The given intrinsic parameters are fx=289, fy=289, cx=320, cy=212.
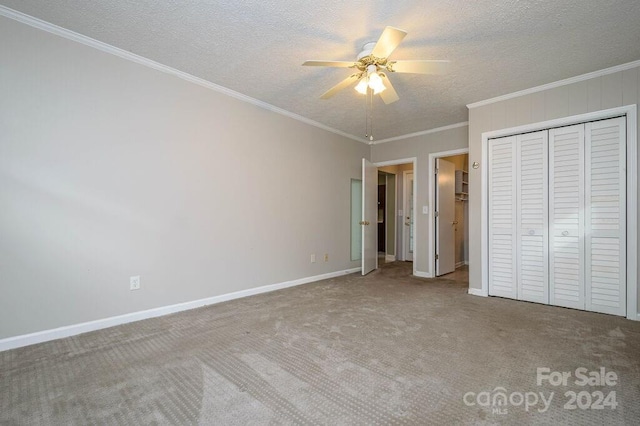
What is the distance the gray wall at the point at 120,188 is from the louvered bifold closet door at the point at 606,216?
136 inches

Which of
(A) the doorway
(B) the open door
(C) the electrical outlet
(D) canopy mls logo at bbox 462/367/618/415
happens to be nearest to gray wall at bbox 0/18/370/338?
(C) the electrical outlet

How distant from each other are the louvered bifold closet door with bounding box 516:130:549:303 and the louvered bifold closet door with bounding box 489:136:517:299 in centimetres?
6

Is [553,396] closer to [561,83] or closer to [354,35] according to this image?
[354,35]

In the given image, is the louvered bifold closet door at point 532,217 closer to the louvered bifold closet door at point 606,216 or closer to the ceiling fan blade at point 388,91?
the louvered bifold closet door at point 606,216

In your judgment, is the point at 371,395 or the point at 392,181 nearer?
the point at 371,395

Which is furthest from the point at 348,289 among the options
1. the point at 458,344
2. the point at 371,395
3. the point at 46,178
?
the point at 46,178

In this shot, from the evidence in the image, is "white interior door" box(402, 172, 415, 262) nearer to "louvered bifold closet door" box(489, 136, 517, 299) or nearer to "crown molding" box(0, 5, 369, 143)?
"louvered bifold closet door" box(489, 136, 517, 299)

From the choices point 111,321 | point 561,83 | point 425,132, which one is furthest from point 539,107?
point 111,321

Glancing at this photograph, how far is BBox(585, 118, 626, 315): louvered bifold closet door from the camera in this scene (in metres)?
2.85

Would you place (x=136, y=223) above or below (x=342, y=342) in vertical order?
above

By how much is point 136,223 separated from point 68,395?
1470mm

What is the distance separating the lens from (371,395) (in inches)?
63.0

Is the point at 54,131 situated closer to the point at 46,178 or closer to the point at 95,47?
the point at 46,178

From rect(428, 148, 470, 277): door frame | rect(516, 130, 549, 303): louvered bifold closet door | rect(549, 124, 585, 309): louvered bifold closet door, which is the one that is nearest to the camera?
rect(549, 124, 585, 309): louvered bifold closet door
